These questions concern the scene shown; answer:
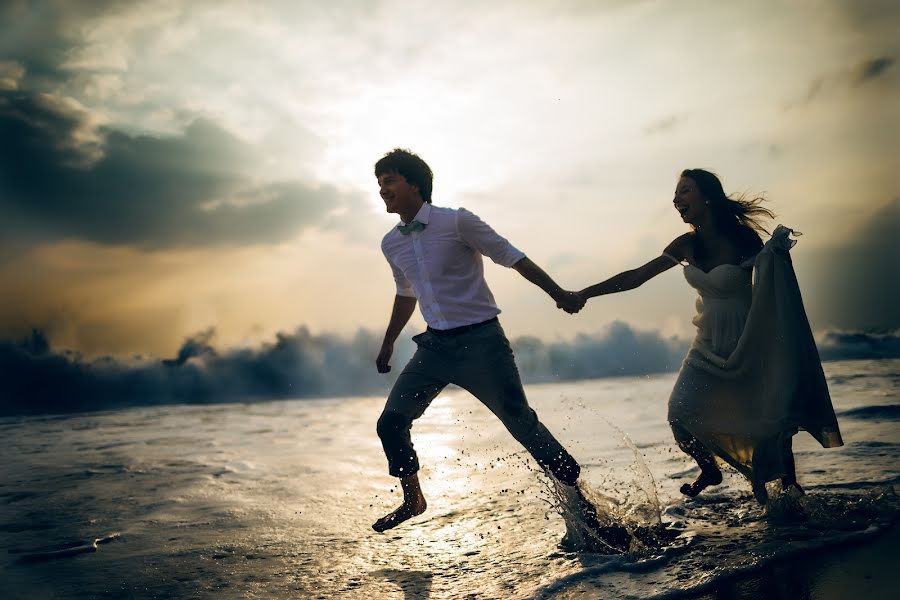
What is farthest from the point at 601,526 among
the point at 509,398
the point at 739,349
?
the point at 739,349

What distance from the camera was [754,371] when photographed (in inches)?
190

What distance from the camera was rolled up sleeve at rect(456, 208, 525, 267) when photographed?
14.3ft

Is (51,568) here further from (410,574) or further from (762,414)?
(762,414)

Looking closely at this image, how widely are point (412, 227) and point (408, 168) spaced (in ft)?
1.41

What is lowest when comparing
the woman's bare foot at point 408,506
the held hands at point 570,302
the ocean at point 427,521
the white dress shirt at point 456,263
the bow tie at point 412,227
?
the ocean at point 427,521

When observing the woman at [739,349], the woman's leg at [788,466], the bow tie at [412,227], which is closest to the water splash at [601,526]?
the woman at [739,349]

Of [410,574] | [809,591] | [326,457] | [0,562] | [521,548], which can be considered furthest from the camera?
[326,457]

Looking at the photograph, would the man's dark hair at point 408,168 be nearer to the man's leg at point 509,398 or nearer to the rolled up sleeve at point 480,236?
the rolled up sleeve at point 480,236

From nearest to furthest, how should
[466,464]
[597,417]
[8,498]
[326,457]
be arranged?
1. [8,498]
2. [466,464]
3. [326,457]
4. [597,417]

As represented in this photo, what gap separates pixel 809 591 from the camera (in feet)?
10.7

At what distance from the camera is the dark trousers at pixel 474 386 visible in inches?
167

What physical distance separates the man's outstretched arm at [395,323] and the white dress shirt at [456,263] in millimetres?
680

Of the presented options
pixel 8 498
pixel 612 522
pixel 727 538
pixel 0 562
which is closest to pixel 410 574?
pixel 612 522

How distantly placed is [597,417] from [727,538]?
26.6 feet
